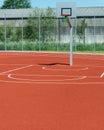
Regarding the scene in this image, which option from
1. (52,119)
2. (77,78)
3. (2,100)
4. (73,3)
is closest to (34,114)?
(52,119)

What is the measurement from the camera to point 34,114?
8609 millimetres

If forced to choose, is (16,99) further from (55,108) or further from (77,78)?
(77,78)

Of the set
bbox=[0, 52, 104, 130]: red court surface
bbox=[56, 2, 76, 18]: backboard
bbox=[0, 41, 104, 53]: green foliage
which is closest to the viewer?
bbox=[0, 52, 104, 130]: red court surface

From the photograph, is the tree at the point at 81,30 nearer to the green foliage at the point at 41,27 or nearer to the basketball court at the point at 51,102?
the green foliage at the point at 41,27

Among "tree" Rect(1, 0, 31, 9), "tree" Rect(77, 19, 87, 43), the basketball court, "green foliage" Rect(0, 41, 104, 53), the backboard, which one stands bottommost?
"green foliage" Rect(0, 41, 104, 53)

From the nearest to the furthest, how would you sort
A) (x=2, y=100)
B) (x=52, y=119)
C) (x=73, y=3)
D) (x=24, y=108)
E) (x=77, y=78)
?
(x=52, y=119) < (x=24, y=108) < (x=2, y=100) < (x=77, y=78) < (x=73, y=3)

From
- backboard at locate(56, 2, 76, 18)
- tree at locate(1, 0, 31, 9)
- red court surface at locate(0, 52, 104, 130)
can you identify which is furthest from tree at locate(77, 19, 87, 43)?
→ tree at locate(1, 0, 31, 9)

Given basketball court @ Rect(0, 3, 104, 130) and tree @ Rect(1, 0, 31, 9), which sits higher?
tree @ Rect(1, 0, 31, 9)

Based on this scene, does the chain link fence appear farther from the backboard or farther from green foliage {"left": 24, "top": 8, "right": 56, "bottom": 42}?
the backboard

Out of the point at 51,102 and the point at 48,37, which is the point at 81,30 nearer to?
the point at 48,37

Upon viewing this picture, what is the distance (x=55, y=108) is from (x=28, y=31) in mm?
30382

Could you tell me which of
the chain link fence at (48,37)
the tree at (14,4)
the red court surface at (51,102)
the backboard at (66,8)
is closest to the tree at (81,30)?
the chain link fence at (48,37)

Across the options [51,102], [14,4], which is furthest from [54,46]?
[14,4]

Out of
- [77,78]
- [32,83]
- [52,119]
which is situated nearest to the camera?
[52,119]
